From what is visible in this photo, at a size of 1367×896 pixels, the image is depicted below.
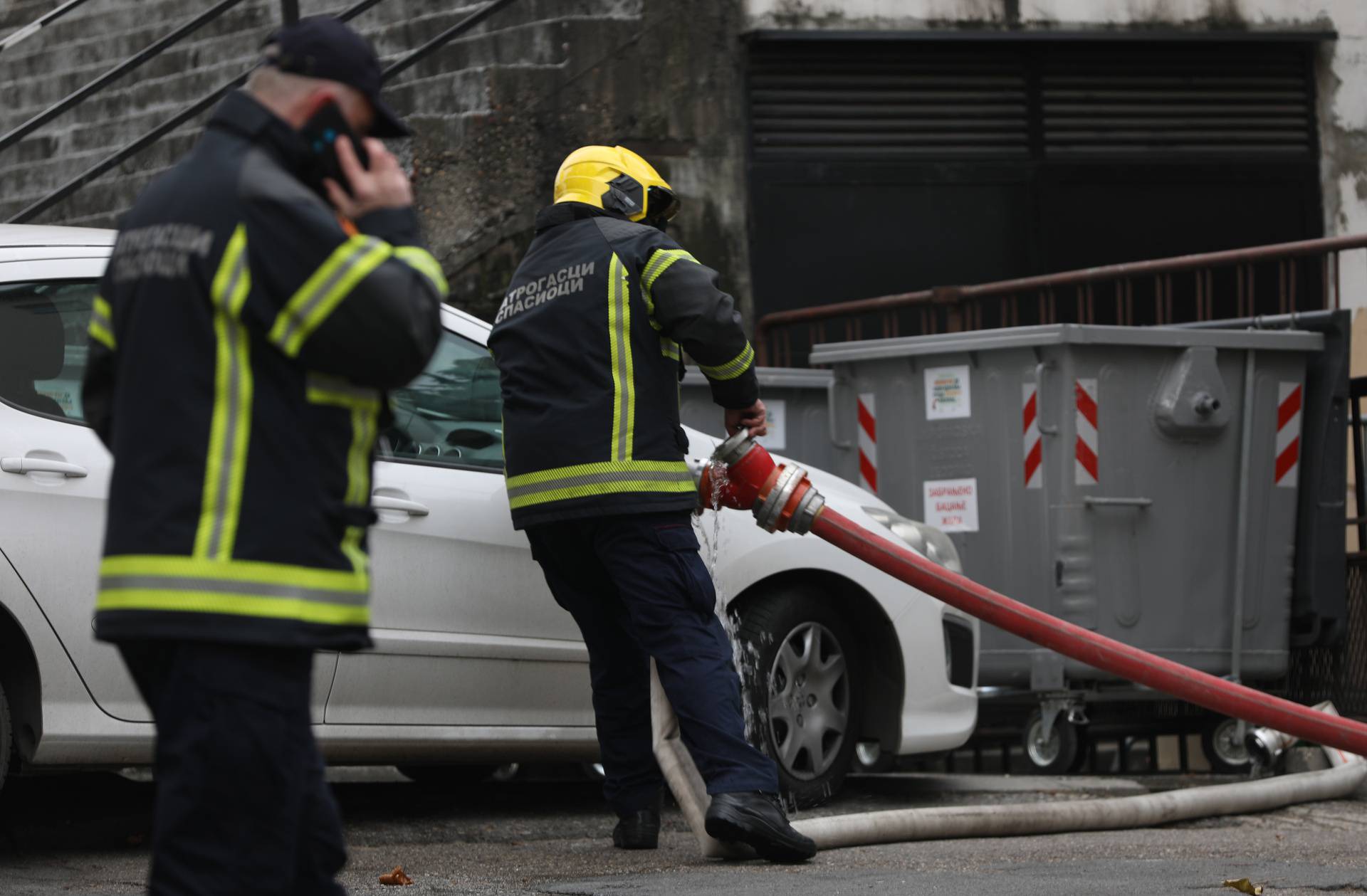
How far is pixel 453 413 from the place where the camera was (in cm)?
594

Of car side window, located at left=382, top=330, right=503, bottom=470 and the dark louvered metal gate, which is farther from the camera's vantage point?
the dark louvered metal gate

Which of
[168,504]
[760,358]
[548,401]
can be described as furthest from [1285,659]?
[168,504]

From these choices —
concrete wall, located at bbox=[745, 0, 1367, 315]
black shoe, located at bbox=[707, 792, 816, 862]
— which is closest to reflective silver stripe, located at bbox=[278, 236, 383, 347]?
black shoe, located at bbox=[707, 792, 816, 862]

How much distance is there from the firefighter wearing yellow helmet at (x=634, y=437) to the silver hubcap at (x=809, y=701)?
98cm

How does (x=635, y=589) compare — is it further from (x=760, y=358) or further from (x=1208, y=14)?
(x=1208, y=14)

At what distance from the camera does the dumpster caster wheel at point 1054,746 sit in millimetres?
8055

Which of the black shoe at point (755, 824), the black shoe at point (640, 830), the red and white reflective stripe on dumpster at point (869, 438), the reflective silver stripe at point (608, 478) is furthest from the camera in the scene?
the red and white reflective stripe on dumpster at point (869, 438)

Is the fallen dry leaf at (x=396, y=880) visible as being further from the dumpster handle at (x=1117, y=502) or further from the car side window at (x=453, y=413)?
the dumpster handle at (x=1117, y=502)

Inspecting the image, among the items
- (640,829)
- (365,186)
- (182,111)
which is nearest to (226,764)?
(365,186)

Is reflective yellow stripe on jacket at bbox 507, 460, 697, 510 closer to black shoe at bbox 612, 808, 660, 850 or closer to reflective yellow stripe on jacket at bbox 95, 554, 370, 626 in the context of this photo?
black shoe at bbox 612, 808, 660, 850

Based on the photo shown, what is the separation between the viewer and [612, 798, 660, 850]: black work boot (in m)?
5.41

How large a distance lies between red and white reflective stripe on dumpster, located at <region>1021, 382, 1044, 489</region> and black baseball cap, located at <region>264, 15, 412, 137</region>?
549cm

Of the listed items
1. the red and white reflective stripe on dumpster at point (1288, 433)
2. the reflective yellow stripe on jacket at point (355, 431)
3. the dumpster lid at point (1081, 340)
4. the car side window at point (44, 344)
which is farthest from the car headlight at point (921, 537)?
the reflective yellow stripe on jacket at point (355, 431)

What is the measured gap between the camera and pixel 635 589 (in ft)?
16.6
